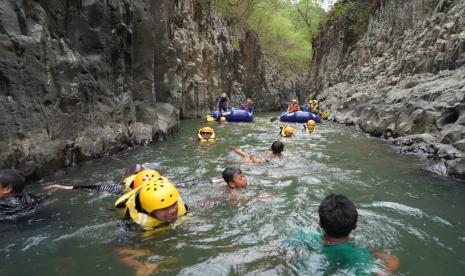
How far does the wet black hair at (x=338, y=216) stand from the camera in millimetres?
3178

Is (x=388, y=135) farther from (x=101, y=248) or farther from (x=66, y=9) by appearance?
(x=101, y=248)

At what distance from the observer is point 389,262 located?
359 centimetres

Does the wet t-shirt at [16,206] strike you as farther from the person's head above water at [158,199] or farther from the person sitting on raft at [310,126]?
the person sitting on raft at [310,126]

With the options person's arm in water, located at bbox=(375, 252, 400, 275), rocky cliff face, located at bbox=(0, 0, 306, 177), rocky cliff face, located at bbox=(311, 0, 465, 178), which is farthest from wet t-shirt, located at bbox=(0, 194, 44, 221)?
rocky cliff face, located at bbox=(311, 0, 465, 178)

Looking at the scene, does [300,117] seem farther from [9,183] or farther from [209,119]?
[9,183]

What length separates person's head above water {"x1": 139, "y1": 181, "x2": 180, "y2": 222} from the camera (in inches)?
162

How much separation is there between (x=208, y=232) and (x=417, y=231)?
2.55 meters

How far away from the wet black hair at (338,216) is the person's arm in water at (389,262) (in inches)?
25.3

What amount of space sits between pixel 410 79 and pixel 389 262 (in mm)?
13878

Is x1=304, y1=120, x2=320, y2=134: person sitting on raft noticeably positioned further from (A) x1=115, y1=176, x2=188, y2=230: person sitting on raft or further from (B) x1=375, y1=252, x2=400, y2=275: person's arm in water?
(B) x1=375, y1=252, x2=400, y2=275: person's arm in water

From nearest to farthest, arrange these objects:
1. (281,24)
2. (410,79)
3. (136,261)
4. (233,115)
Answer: (136,261)
(410,79)
(233,115)
(281,24)

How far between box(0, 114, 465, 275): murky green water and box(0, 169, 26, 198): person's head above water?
43cm

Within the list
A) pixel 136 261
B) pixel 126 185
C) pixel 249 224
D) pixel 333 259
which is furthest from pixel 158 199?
pixel 333 259

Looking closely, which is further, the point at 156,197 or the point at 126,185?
the point at 126,185
